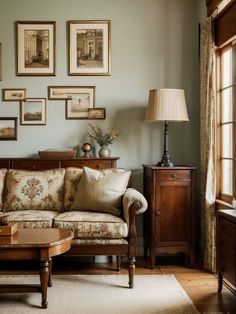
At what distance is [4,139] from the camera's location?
15.3ft

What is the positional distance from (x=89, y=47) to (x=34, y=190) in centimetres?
173

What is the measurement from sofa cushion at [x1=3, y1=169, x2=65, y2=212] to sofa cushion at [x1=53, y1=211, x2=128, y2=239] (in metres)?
0.55

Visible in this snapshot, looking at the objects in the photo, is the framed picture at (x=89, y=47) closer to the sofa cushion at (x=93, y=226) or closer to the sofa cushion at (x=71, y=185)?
the sofa cushion at (x=71, y=185)

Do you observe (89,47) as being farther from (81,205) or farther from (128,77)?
(81,205)

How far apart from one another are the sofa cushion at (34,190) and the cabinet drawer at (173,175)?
1.00 m

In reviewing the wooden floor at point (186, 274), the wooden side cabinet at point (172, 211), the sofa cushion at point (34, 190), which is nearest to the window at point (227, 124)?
the wooden side cabinet at point (172, 211)

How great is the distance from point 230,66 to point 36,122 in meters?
2.17

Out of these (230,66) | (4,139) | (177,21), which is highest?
(177,21)

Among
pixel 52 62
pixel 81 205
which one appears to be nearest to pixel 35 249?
pixel 81 205

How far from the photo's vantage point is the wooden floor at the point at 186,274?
304 centimetres

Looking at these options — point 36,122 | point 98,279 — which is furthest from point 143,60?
point 98,279

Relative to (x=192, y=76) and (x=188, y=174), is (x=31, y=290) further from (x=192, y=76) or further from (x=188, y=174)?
(x=192, y=76)

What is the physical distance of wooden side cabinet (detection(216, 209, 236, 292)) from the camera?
9.67 ft

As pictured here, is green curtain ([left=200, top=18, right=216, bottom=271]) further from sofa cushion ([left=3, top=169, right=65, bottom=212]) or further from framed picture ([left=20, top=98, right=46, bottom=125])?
framed picture ([left=20, top=98, right=46, bottom=125])
